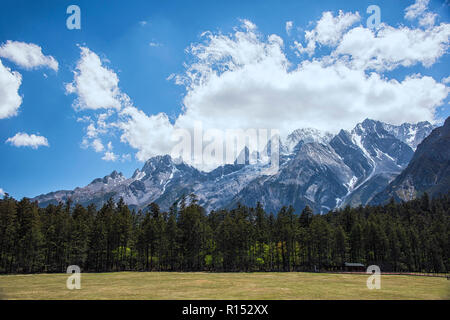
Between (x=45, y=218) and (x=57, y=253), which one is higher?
(x=45, y=218)

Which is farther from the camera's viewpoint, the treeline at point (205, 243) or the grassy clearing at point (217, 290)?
the treeline at point (205, 243)

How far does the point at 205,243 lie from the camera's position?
9744cm

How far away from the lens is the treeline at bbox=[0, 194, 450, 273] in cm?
8444

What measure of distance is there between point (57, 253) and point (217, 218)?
58.0 m

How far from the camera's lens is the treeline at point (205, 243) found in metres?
84.4

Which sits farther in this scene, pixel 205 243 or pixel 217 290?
pixel 205 243

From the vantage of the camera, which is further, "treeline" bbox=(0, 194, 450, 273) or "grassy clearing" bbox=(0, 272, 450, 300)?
"treeline" bbox=(0, 194, 450, 273)

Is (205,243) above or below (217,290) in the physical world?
below

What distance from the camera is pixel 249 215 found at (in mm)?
122750

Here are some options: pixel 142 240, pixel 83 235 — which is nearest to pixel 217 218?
pixel 142 240
